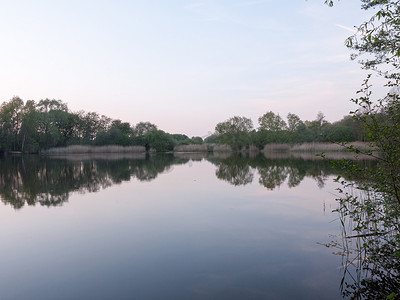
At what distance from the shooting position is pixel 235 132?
59375 mm

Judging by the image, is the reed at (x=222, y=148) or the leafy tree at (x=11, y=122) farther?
the reed at (x=222, y=148)

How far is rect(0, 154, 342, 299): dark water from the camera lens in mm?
3486

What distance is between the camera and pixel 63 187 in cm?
1155

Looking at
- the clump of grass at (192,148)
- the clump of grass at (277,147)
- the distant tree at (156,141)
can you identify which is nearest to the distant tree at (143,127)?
the clump of grass at (192,148)

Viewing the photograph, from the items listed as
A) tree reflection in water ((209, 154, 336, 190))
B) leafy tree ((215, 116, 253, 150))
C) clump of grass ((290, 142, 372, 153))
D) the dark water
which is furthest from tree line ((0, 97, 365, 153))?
the dark water

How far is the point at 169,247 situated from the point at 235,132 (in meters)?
55.4

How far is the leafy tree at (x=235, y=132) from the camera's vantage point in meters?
58.5

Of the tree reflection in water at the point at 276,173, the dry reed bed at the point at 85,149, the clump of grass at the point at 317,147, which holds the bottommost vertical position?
the tree reflection in water at the point at 276,173

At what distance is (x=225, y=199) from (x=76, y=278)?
228 inches

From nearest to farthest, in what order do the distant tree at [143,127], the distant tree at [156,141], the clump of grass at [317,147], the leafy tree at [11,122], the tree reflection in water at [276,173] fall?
the tree reflection in water at [276,173] → the clump of grass at [317,147] → the leafy tree at [11,122] → the distant tree at [156,141] → the distant tree at [143,127]

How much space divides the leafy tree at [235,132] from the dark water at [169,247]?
49218 millimetres

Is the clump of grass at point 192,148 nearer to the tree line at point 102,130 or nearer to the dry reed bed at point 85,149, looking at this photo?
the tree line at point 102,130

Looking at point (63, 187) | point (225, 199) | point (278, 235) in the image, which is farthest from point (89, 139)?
point (278, 235)

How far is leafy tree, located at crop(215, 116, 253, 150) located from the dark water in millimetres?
49218
